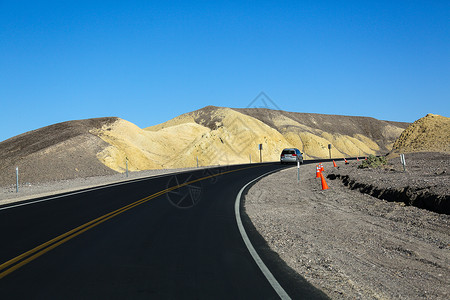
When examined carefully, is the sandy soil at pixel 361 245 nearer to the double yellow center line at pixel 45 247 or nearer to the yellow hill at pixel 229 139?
the double yellow center line at pixel 45 247

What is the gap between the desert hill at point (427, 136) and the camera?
144 feet

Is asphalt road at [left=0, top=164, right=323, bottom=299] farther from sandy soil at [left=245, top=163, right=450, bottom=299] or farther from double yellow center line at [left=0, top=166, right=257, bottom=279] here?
sandy soil at [left=245, top=163, right=450, bottom=299]

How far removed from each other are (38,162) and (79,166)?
4.61 meters

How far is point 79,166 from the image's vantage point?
44.4 meters

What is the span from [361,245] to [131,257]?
472cm

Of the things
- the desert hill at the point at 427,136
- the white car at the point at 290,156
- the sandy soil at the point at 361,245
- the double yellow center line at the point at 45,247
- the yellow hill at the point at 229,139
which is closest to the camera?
the sandy soil at the point at 361,245

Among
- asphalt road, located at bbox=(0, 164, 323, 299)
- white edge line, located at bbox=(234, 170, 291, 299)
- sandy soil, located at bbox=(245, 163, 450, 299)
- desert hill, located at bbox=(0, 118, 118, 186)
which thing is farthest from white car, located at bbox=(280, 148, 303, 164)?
white edge line, located at bbox=(234, 170, 291, 299)

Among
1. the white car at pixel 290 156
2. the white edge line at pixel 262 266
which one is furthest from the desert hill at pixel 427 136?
the white edge line at pixel 262 266

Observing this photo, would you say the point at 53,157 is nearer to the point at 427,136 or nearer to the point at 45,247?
the point at 45,247

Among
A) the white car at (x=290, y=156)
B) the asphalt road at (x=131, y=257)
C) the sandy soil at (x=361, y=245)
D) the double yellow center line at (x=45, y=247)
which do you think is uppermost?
the white car at (x=290, y=156)

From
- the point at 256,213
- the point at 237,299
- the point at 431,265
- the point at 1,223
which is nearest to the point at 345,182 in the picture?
the point at 256,213

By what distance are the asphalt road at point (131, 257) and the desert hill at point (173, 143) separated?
3292 cm

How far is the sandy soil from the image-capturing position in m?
5.58

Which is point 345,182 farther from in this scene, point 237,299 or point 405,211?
point 237,299
